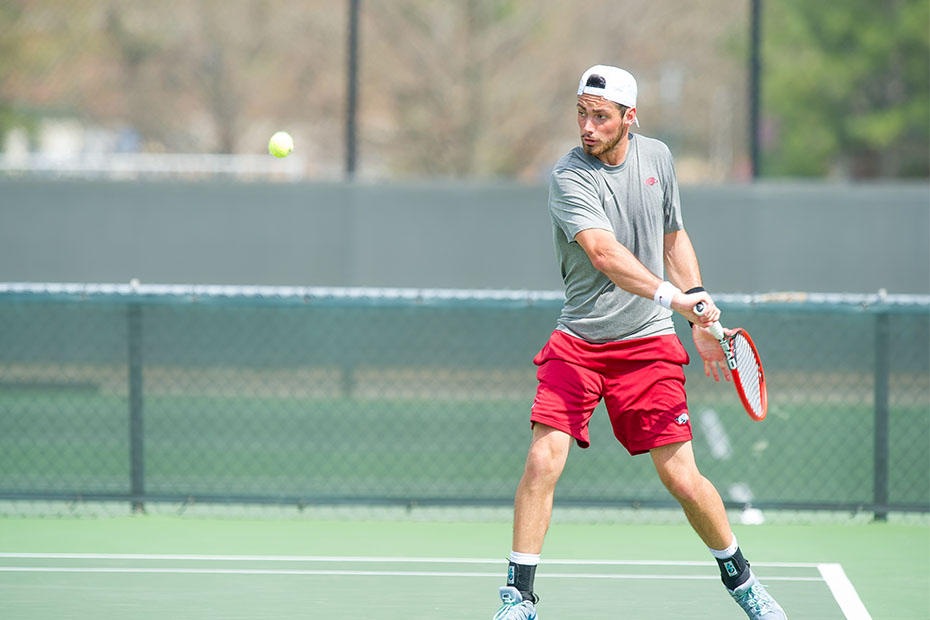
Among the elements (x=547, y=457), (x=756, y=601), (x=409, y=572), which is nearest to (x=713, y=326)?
(x=547, y=457)

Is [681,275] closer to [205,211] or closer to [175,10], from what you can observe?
[205,211]

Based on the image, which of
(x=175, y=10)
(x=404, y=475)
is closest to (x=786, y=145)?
(x=175, y=10)

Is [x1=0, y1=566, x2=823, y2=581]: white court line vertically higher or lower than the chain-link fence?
lower

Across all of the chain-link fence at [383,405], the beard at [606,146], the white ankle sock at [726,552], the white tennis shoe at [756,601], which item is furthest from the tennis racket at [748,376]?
the chain-link fence at [383,405]

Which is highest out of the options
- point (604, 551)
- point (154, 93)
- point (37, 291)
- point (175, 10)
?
point (175, 10)

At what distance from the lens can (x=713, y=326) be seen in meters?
4.56

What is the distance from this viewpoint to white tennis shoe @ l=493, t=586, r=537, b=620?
4625 mm

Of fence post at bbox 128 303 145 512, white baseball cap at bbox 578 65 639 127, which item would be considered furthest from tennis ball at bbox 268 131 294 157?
white baseball cap at bbox 578 65 639 127

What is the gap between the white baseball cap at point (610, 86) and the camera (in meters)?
4.64

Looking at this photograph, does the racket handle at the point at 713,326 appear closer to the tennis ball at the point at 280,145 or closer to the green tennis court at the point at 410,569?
the green tennis court at the point at 410,569

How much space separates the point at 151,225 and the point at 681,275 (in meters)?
6.64

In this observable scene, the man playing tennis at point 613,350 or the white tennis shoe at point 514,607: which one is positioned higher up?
the man playing tennis at point 613,350

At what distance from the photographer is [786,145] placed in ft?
83.4

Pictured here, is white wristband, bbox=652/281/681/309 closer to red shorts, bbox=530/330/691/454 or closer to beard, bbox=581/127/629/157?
red shorts, bbox=530/330/691/454
